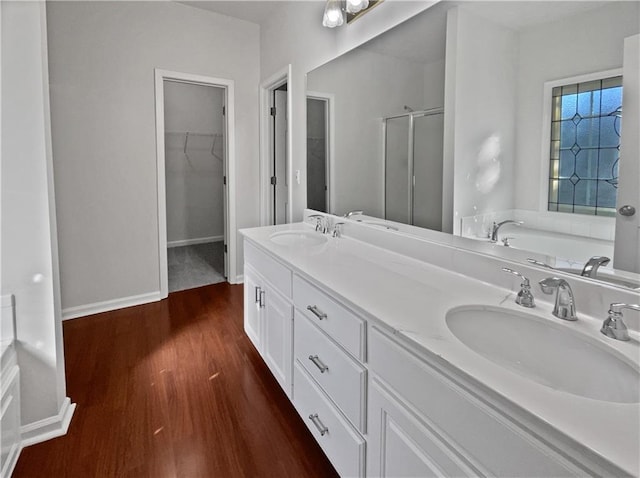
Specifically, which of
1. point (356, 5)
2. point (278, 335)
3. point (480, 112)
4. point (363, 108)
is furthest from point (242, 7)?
point (278, 335)

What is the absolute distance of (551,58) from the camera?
117cm

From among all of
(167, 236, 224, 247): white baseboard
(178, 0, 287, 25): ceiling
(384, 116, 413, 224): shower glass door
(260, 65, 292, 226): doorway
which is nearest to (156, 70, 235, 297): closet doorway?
(167, 236, 224, 247): white baseboard

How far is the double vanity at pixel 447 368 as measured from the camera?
0.68 meters

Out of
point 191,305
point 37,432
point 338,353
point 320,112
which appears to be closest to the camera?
point 338,353

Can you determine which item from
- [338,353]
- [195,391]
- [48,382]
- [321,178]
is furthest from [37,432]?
[321,178]

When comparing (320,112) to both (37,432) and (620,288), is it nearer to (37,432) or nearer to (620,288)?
(620,288)

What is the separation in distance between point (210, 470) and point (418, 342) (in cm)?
115

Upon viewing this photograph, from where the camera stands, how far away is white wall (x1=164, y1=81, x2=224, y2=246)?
Result: 218 inches

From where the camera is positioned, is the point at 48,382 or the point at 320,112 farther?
the point at 320,112

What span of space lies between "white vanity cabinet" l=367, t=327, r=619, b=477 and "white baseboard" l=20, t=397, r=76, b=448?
1484mm

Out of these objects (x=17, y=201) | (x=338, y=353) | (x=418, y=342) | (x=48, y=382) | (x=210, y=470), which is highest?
(x=17, y=201)

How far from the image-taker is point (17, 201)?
1609mm

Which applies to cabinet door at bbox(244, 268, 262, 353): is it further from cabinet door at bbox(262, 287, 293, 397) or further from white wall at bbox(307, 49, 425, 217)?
white wall at bbox(307, 49, 425, 217)

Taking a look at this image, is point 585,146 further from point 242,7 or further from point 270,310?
point 242,7
